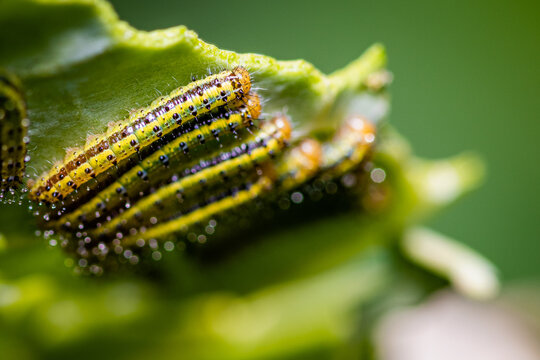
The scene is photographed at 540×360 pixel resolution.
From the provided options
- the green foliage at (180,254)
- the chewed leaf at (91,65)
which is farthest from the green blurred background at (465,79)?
the chewed leaf at (91,65)

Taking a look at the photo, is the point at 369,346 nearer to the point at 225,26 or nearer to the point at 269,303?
the point at 269,303

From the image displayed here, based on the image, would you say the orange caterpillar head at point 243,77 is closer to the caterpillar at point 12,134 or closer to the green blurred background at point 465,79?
the caterpillar at point 12,134

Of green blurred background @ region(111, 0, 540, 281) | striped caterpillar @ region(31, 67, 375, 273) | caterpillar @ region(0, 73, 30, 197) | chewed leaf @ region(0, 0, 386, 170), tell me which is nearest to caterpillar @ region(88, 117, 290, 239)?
striped caterpillar @ region(31, 67, 375, 273)

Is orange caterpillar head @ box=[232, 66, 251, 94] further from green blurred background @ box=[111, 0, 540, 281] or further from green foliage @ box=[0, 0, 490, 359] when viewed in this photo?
green blurred background @ box=[111, 0, 540, 281]

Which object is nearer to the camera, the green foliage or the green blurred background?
the green foliage

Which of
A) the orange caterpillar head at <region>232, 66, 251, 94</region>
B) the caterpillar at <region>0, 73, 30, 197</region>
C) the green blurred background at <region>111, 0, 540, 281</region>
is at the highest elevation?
the green blurred background at <region>111, 0, 540, 281</region>

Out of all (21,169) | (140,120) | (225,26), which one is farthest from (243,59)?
(225,26)

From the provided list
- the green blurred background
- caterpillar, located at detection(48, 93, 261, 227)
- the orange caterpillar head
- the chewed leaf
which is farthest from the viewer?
the green blurred background
